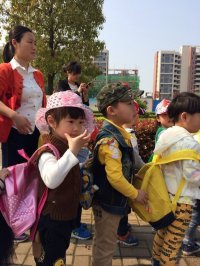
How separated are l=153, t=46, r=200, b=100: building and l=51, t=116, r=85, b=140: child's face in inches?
4919

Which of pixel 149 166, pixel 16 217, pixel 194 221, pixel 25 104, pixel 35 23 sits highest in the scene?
pixel 35 23

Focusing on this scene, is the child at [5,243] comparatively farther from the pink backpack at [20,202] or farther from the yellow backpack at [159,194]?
the yellow backpack at [159,194]

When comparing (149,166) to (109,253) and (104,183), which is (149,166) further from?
(109,253)

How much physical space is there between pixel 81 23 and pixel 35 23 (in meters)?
2.11

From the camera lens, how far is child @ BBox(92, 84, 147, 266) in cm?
225

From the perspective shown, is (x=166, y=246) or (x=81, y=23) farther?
(x=81, y=23)

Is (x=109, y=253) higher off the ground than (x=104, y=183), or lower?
lower

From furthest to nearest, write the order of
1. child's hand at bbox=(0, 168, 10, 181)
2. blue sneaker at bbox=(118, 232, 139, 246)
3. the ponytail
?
blue sneaker at bbox=(118, 232, 139, 246)
the ponytail
child's hand at bbox=(0, 168, 10, 181)

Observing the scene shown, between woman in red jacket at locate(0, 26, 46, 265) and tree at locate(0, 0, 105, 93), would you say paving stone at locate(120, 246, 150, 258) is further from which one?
tree at locate(0, 0, 105, 93)

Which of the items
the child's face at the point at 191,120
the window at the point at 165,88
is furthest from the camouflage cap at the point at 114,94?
the window at the point at 165,88

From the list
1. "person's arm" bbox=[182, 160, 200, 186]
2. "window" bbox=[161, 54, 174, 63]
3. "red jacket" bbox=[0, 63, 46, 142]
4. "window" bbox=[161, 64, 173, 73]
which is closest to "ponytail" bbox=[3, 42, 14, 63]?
"red jacket" bbox=[0, 63, 46, 142]

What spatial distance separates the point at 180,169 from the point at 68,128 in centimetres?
90

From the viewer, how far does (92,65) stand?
16.4 meters

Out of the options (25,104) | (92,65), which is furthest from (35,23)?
(25,104)
